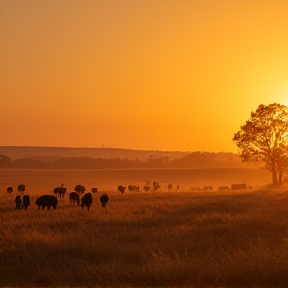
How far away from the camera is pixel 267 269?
1306cm

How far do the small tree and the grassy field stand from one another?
98.7 feet

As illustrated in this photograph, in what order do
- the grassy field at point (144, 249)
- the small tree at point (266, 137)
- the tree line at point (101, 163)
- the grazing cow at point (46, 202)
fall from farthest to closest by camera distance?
the tree line at point (101, 163) < the small tree at point (266, 137) < the grazing cow at point (46, 202) < the grassy field at point (144, 249)

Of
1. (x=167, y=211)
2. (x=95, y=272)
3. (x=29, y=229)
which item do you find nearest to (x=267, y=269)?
(x=95, y=272)

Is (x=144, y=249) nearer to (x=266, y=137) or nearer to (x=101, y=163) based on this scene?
(x=266, y=137)

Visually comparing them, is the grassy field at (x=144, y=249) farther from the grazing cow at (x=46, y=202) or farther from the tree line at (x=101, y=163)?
the tree line at (x=101, y=163)

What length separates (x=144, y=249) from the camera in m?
16.4

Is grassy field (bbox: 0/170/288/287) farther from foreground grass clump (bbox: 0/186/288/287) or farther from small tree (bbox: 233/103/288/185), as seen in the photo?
small tree (bbox: 233/103/288/185)

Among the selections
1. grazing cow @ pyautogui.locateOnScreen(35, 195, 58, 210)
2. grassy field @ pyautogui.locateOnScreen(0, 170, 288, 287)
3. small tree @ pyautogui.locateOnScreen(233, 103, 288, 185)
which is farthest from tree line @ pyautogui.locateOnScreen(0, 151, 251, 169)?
grassy field @ pyautogui.locateOnScreen(0, 170, 288, 287)

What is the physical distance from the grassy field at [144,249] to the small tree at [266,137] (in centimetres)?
3007

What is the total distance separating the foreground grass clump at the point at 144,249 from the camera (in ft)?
42.4

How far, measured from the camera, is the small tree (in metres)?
55.8

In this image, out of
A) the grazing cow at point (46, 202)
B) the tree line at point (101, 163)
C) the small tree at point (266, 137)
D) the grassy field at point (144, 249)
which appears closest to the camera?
the grassy field at point (144, 249)

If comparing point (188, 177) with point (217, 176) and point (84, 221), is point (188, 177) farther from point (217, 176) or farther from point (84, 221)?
point (84, 221)

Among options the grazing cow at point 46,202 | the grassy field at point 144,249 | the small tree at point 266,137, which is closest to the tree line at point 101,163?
the small tree at point 266,137
